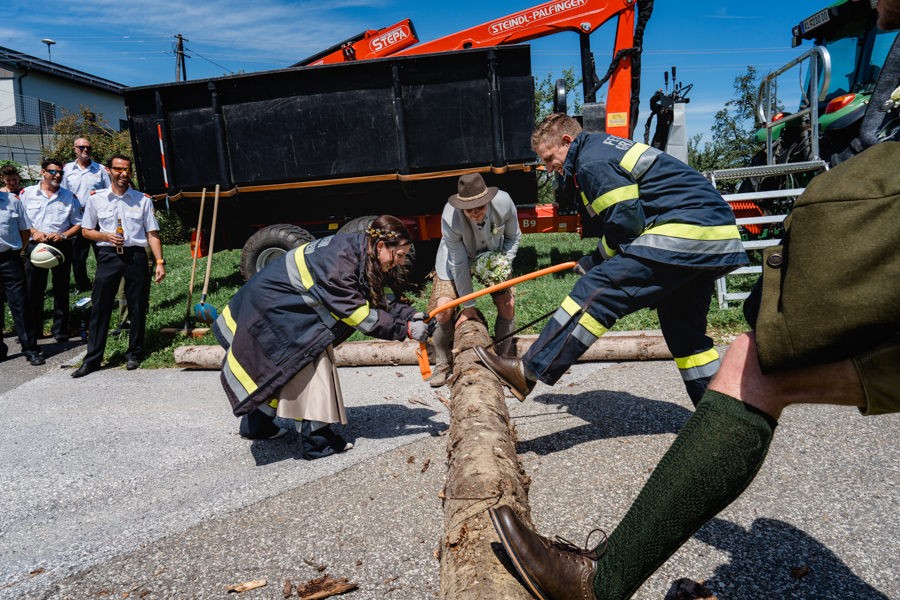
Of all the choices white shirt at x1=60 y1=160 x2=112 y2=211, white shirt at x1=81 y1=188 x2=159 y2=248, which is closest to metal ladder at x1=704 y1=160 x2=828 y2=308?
white shirt at x1=81 y1=188 x2=159 y2=248

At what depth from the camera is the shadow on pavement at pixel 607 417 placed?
3590 millimetres

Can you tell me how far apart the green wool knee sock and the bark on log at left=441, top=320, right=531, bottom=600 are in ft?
1.41

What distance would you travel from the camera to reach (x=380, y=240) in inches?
136

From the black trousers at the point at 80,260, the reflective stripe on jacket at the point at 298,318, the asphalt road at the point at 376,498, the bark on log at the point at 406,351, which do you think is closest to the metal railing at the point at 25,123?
the black trousers at the point at 80,260

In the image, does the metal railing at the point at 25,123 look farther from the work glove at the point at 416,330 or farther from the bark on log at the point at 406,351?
the work glove at the point at 416,330

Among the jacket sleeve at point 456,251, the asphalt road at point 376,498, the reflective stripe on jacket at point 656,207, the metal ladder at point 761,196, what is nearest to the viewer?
the asphalt road at point 376,498

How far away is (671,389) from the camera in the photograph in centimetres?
437

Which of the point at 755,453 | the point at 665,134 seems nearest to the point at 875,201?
the point at 755,453

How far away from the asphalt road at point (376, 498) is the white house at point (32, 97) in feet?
92.0

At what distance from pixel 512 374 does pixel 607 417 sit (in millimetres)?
961

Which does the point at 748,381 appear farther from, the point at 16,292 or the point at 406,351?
the point at 16,292

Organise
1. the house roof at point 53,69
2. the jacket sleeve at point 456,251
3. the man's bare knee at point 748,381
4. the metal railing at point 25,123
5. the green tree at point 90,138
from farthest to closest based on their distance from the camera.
→ the metal railing at point 25,123
the house roof at point 53,69
the green tree at point 90,138
the jacket sleeve at point 456,251
the man's bare knee at point 748,381

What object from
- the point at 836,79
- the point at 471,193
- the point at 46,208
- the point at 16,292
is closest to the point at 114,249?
Result: the point at 16,292

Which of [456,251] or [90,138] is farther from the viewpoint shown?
[90,138]
